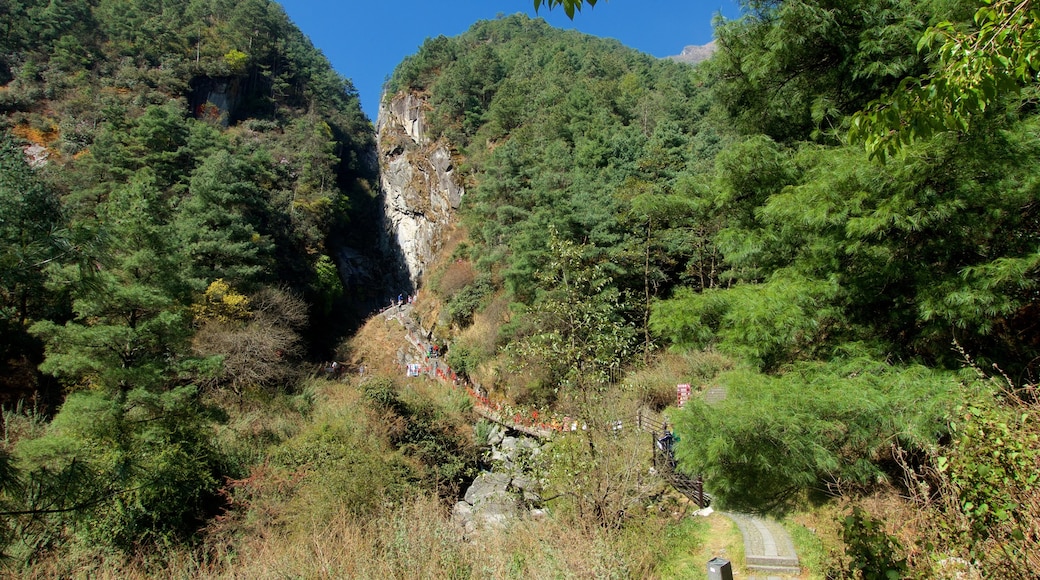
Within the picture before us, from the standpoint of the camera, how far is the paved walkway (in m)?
5.59

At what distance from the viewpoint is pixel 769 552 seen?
592cm

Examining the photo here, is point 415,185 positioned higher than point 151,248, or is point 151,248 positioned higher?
point 415,185

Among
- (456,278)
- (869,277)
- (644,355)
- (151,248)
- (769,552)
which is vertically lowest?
(769,552)

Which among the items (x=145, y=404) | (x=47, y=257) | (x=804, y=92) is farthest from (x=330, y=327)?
(x=804, y=92)

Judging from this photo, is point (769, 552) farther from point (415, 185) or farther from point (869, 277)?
point (415, 185)

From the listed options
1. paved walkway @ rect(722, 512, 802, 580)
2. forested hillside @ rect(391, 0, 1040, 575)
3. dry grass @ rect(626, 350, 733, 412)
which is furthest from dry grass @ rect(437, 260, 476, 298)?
paved walkway @ rect(722, 512, 802, 580)

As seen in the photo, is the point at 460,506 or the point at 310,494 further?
the point at 460,506

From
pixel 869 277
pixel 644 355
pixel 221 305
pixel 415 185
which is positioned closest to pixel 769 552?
pixel 869 277

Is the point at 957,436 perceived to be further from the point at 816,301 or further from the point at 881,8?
the point at 881,8

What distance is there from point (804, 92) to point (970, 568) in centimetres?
509

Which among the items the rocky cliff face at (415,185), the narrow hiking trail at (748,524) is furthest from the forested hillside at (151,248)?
the narrow hiking trail at (748,524)

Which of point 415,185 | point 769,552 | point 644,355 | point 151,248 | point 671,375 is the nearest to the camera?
point 769,552

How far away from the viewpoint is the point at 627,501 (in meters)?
6.26

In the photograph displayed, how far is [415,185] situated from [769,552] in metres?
37.2
